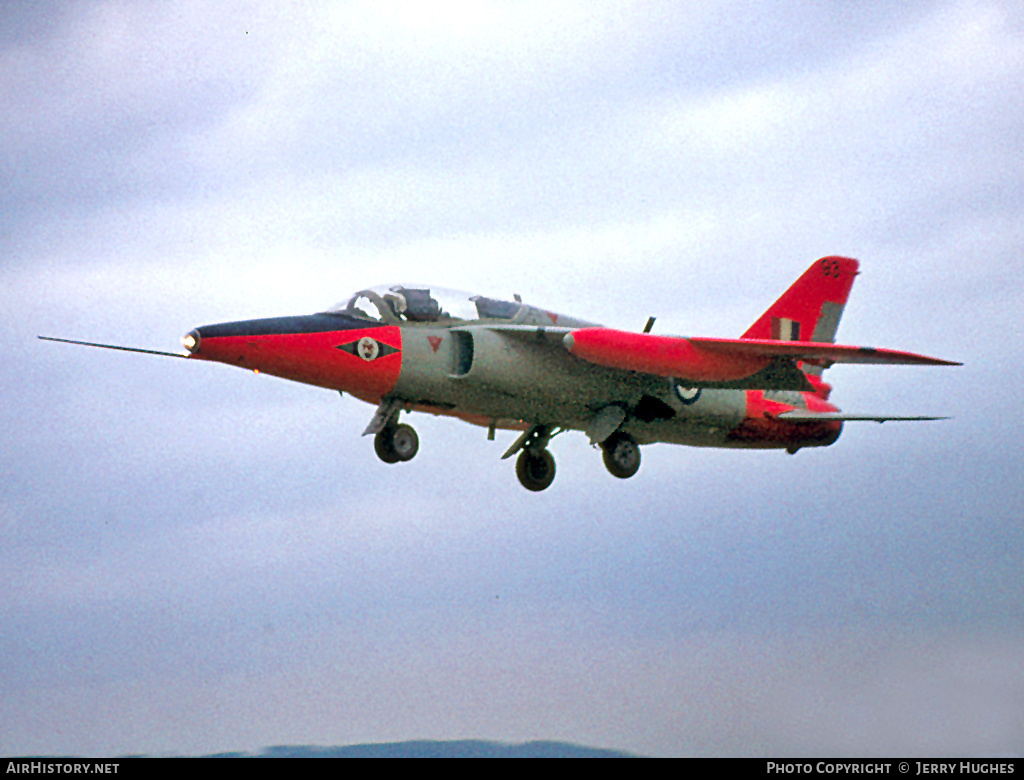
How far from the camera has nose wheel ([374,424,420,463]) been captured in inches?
790

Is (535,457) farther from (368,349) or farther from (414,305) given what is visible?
(368,349)

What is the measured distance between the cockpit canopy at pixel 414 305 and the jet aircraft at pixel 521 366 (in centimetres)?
2

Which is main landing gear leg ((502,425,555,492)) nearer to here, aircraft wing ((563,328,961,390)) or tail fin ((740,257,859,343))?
aircraft wing ((563,328,961,390))

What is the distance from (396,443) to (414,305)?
2303 mm

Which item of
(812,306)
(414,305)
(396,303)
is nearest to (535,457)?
(414,305)

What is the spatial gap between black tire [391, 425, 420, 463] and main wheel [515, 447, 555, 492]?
3.31 metres

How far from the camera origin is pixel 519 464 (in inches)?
910

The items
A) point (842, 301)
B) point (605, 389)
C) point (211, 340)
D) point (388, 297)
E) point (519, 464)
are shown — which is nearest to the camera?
point (211, 340)

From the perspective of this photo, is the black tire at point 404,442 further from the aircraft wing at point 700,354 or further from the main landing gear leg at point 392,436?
the aircraft wing at point 700,354

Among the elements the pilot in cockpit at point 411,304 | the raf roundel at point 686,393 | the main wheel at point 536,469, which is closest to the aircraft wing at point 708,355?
the raf roundel at point 686,393

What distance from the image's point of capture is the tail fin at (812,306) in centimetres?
2488
